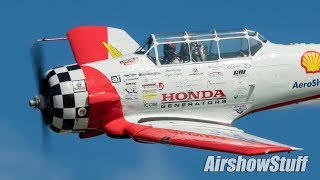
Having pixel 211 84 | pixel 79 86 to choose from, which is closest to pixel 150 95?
pixel 211 84

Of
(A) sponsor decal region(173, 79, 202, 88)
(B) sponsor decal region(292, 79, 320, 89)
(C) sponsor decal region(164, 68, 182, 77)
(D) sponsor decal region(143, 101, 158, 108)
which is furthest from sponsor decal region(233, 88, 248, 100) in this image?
(D) sponsor decal region(143, 101, 158, 108)

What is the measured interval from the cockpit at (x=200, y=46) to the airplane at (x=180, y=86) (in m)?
0.03

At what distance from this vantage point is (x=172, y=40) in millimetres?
23406

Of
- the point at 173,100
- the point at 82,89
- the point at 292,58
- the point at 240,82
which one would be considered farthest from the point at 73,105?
the point at 292,58

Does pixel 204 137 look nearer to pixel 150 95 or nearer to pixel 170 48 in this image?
pixel 150 95

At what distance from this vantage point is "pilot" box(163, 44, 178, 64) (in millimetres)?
23188

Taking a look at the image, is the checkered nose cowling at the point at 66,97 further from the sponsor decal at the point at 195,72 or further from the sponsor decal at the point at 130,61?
the sponsor decal at the point at 195,72

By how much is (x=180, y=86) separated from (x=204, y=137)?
7.24 feet

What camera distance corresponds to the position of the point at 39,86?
23.1 meters

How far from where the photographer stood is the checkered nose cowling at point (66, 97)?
22.3 metres

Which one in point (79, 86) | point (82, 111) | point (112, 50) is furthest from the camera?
point (112, 50)

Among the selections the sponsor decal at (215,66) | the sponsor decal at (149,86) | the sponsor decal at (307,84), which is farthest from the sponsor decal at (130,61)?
the sponsor decal at (307,84)

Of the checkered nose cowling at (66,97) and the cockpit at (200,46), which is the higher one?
the cockpit at (200,46)

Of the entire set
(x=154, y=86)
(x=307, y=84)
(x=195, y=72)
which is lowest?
(x=307, y=84)
